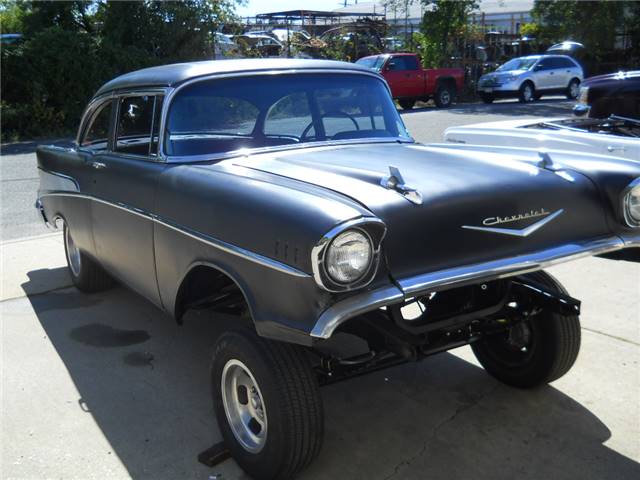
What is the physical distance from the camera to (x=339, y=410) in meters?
3.60

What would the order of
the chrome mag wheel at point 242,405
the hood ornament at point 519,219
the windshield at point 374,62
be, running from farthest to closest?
1. the windshield at point 374,62
2. the chrome mag wheel at point 242,405
3. the hood ornament at point 519,219

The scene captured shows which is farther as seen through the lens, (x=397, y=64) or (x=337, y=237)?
(x=397, y=64)

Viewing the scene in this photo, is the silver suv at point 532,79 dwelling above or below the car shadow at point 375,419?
above

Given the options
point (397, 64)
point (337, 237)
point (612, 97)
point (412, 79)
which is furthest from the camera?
point (412, 79)

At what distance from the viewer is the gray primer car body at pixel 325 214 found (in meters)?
2.58

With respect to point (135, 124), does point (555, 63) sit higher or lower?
higher

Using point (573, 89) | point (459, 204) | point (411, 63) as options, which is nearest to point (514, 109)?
point (411, 63)

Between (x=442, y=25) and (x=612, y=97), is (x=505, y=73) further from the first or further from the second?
(x=612, y=97)

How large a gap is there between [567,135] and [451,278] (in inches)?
155

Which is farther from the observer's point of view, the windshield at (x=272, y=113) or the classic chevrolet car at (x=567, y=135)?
the classic chevrolet car at (x=567, y=135)

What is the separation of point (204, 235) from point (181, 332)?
5.65 ft

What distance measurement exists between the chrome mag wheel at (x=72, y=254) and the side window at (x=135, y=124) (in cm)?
137

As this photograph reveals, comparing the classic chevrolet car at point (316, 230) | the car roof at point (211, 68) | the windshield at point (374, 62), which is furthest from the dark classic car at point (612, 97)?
the windshield at point (374, 62)

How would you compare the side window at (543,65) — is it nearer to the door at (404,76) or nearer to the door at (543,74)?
the door at (543,74)
